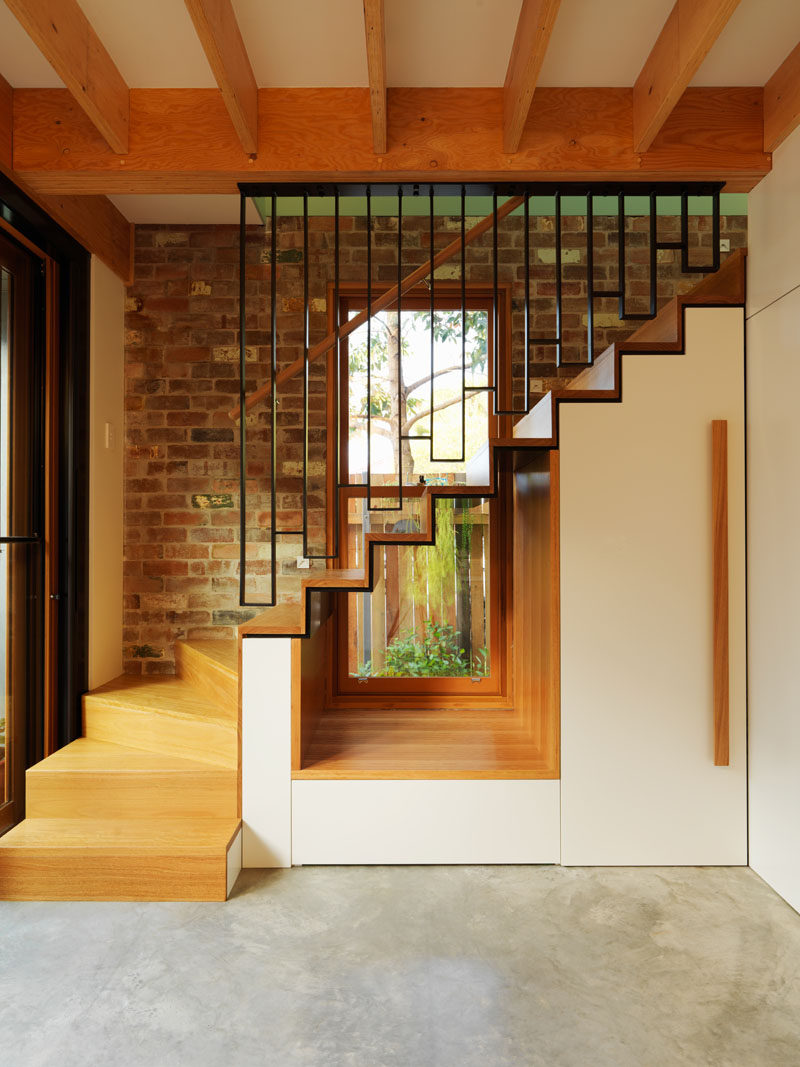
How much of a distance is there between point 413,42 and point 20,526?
222 centimetres

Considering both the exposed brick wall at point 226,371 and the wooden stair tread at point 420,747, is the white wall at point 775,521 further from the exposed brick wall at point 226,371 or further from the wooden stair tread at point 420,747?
the exposed brick wall at point 226,371

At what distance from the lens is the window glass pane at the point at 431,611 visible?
11.4 ft

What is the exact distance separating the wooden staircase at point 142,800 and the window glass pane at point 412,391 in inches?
47.5

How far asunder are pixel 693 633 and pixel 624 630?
244 mm

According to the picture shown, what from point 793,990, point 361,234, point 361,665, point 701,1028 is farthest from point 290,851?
point 361,234

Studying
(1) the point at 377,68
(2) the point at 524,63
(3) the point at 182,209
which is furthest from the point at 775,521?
(3) the point at 182,209

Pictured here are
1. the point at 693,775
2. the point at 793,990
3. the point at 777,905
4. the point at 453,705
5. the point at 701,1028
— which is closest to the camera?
the point at 701,1028

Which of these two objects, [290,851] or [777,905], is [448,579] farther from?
[777,905]

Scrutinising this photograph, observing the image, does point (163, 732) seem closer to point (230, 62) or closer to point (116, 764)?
point (116, 764)

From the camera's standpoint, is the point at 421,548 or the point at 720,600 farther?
the point at 421,548

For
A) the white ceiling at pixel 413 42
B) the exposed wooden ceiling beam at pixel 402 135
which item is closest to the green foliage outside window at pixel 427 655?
the exposed wooden ceiling beam at pixel 402 135

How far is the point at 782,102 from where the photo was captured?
225cm

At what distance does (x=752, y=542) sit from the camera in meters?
2.45

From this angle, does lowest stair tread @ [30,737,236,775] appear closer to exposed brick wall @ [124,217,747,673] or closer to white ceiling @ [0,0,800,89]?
exposed brick wall @ [124,217,747,673]
